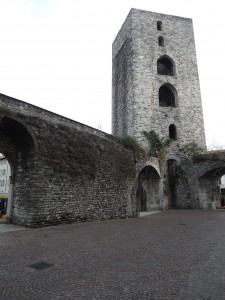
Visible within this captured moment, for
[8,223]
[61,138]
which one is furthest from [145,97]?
[8,223]

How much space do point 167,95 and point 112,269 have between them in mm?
20368

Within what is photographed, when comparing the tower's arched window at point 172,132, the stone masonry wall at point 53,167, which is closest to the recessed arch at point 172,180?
the tower's arched window at point 172,132

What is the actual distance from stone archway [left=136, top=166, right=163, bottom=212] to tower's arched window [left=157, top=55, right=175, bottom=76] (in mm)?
10572

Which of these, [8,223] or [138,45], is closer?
[8,223]

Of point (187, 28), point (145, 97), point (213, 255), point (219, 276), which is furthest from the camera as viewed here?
point (187, 28)

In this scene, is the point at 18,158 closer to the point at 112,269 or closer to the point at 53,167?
the point at 53,167

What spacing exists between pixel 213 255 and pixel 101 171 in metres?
7.32

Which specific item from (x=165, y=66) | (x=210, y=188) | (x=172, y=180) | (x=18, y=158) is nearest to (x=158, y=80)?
(x=165, y=66)

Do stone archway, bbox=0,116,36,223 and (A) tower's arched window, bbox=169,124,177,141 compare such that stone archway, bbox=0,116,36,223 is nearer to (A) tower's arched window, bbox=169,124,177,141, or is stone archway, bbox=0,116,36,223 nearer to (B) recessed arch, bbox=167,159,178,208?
(B) recessed arch, bbox=167,159,178,208

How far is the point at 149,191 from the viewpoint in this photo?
1733 cm

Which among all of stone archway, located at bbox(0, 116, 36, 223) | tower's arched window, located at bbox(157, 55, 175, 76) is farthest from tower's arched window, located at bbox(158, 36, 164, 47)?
stone archway, located at bbox(0, 116, 36, 223)

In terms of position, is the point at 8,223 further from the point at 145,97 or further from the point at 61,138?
the point at 145,97

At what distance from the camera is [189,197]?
17734 mm

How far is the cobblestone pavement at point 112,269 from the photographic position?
2.74 meters
